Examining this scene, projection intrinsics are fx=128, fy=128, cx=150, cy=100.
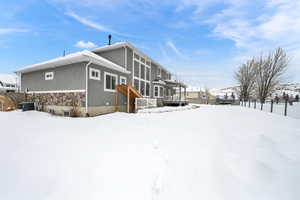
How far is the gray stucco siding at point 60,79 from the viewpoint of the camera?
770 cm

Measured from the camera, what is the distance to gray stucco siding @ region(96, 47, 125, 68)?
10.6 metres

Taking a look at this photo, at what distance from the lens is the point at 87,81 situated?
296 inches

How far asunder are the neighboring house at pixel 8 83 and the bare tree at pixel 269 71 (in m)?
46.7

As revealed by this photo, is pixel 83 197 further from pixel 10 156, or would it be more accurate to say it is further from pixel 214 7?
pixel 214 7

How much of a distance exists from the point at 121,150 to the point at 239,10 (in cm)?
925

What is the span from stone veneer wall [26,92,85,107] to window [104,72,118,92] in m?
1.77

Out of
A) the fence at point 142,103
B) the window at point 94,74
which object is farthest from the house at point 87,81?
the fence at point 142,103

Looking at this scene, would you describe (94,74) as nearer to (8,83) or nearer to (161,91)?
(161,91)

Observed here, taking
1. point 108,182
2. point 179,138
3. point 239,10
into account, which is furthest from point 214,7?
point 108,182

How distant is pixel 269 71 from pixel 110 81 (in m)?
26.2

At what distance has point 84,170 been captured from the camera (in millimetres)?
2123

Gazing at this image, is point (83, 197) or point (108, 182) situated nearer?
point (83, 197)

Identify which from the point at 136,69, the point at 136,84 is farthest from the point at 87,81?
the point at 136,69

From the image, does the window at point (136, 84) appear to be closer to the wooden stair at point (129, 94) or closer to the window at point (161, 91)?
the wooden stair at point (129, 94)
